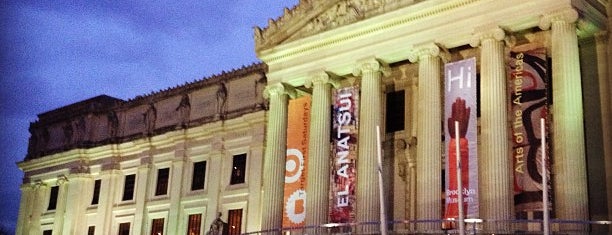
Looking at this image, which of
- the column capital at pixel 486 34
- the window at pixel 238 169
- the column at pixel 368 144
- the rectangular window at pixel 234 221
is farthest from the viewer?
the window at pixel 238 169

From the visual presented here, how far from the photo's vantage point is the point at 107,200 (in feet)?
150

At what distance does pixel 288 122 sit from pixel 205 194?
8.41 metres

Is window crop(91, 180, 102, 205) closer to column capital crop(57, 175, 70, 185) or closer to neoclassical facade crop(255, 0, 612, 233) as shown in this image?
column capital crop(57, 175, 70, 185)

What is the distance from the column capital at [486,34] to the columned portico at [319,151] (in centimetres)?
701

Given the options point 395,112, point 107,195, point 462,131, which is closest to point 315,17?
point 395,112

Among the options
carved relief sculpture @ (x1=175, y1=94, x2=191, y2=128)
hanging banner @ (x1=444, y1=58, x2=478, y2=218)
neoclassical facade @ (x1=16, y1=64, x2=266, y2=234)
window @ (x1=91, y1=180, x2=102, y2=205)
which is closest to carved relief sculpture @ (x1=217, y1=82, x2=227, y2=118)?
neoclassical facade @ (x1=16, y1=64, x2=266, y2=234)

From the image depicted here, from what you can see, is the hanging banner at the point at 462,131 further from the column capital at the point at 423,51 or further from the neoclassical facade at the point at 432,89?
the column capital at the point at 423,51

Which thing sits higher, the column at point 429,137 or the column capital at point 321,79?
the column capital at point 321,79

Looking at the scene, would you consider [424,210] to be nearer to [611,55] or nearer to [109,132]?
[611,55]

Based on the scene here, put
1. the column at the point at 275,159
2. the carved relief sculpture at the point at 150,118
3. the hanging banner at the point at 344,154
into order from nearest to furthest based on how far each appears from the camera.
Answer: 1. the hanging banner at the point at 344,154
2. the column at the point at 275,159
3. the carved relief sculpture at the point at 150,118

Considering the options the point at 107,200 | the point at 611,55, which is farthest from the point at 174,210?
the point at 611,55

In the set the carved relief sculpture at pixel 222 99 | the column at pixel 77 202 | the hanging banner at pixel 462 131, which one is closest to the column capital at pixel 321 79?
the hanging banner at pixel 462 131

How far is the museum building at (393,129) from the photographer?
86.5 ft

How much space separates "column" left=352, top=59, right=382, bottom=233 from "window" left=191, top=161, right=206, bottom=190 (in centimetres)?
1271
